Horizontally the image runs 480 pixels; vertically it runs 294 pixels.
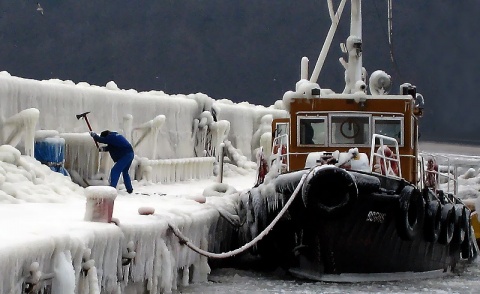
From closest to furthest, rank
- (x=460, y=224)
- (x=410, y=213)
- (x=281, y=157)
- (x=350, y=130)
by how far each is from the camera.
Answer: (x=410, y=213) < (x=350, y=130) < (x=281, y=157) < (x=460, y=224)

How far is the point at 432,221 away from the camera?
540 inches

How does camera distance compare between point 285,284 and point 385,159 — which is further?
point 385,159

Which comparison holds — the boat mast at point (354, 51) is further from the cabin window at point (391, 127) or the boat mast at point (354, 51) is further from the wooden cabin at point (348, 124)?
the cabin window at point (391, 127)

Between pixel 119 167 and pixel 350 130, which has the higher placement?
pixel 350 130

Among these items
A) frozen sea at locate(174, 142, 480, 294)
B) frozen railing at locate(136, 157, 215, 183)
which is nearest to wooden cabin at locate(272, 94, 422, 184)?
frozen sea at locate(174, 142, 480, 294)

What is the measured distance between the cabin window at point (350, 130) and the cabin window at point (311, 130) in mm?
146

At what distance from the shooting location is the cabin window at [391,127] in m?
14.3

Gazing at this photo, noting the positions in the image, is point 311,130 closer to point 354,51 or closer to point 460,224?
point 354,51

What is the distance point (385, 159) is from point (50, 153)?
5.17m

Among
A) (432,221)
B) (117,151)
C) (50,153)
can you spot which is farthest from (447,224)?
(50,153)

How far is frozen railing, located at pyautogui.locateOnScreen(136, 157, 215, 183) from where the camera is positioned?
64.8ft

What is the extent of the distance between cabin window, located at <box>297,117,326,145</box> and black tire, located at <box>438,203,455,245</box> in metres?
1.89

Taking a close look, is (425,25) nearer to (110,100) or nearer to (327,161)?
Answer: (110,100)

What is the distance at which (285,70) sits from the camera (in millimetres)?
60250
